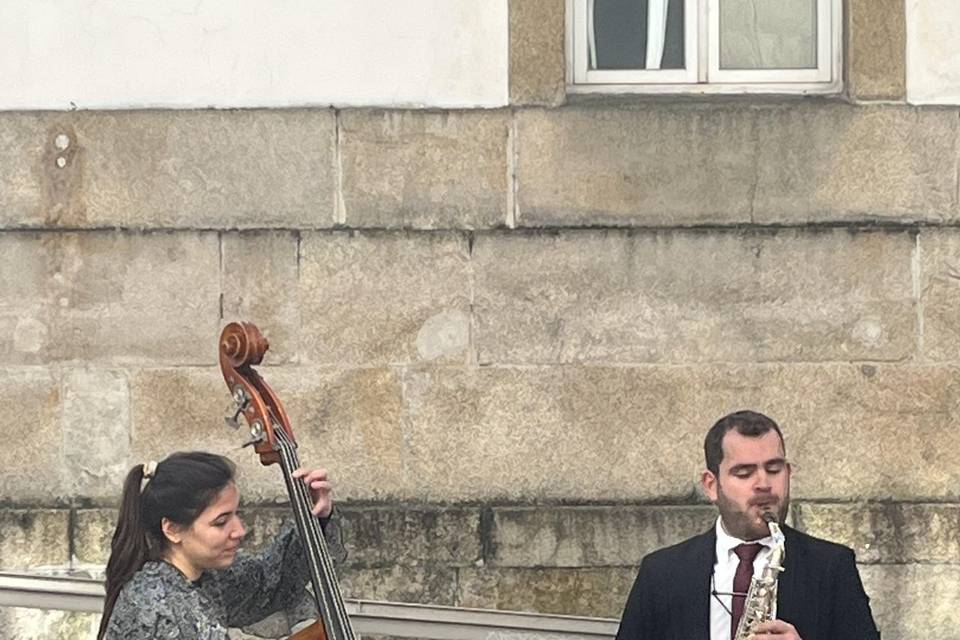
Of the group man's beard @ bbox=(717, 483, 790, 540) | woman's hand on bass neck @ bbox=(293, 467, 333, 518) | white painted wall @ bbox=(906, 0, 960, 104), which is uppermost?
white painted wall @ bbox=(906, 0, 960, 104)

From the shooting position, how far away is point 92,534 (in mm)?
A: 7652

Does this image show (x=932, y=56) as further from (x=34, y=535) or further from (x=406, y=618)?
(x=34, y=535)

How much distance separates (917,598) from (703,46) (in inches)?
83.7

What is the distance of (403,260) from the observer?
7.69m

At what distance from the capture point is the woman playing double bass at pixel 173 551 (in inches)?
195

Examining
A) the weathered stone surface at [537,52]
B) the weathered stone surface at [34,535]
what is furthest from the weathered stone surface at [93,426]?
the weathered stone surface at [537,52]

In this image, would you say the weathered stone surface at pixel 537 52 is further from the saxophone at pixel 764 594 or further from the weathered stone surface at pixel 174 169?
the saxophone at pixel 764 594

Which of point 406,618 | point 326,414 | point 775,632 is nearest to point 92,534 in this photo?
point 326,414

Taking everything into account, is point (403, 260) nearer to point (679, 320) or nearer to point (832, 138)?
point (679, 320)

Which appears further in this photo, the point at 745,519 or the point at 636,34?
the point at 636,34

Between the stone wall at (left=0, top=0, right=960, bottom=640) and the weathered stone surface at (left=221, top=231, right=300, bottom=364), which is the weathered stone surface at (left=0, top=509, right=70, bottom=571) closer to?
the stone wall at (left=0, top=0, right=960, bottom=640)

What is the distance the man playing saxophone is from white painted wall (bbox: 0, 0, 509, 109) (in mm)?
2551

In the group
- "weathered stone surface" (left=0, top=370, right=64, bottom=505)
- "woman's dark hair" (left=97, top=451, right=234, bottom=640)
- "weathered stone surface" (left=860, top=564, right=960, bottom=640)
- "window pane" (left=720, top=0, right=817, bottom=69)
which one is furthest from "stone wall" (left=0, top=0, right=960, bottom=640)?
"woman's dark hair" (left=97, top=451, right=234, bottom=640)

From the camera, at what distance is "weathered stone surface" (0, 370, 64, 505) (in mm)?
7668
